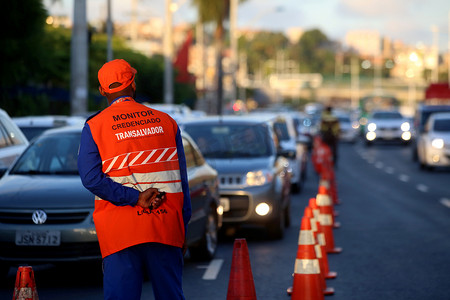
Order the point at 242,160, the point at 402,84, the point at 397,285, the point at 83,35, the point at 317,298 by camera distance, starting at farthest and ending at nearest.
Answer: the point at 402,84 < the point at 83,35 < the point at 242,160 < the point at 397,285 < the point at 317,298

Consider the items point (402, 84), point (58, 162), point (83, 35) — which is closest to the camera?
point (58, 162)

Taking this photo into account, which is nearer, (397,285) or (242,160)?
(397,285)

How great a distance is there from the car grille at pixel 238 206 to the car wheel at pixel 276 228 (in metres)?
0.36

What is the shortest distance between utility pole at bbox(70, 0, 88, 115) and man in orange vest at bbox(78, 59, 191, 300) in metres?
18.8

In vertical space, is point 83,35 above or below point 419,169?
above

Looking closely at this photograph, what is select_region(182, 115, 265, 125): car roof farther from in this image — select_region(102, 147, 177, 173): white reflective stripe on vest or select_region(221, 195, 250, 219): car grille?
select_region(102, 147, 177, 173): white reflective stripe on vest

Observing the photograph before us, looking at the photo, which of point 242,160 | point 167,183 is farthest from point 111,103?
point 242,160

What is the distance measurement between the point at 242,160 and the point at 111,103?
8128 millimetres

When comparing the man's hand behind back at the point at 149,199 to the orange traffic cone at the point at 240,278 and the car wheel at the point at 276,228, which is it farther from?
the car wheel at the point at 276,228

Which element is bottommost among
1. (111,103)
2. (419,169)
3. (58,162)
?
(419,169)

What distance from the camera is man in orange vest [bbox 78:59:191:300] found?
5.30m

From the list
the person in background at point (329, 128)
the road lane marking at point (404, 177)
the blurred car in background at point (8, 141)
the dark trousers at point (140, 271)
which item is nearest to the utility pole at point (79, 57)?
the person in background at point (329, 128)

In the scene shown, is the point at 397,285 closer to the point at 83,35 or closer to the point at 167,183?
the point at 167,183

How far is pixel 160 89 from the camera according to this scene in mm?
58969
